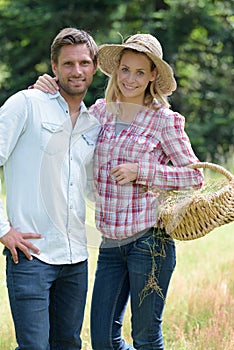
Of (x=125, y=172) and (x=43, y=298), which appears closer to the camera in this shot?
(x=43, y=298)

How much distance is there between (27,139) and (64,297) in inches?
29.6

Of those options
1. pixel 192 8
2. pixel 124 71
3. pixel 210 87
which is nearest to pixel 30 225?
pixel 124 71

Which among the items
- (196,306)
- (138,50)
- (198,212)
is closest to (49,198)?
(198,212)

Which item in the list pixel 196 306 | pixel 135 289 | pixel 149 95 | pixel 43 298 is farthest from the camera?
pixel 196 306

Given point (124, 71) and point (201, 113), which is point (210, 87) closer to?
point (201, 113)

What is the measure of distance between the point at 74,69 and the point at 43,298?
103 cm

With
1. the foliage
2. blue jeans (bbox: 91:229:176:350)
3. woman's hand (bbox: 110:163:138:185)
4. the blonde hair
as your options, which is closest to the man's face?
the blonde hair

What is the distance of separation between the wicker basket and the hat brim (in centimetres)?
47

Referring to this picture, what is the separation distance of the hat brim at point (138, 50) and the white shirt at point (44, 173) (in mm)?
378

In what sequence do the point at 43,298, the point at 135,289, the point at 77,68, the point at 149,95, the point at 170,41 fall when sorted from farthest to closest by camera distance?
the point at 170,41
the point at 149,95
the point at 135,289
the point at 77,68
the point at 43,298

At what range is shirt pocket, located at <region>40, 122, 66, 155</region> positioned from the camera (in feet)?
9.67

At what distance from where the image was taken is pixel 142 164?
121 inches

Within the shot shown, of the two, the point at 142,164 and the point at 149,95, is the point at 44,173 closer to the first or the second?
the point at 142,164

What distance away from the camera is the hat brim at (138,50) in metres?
3.15
